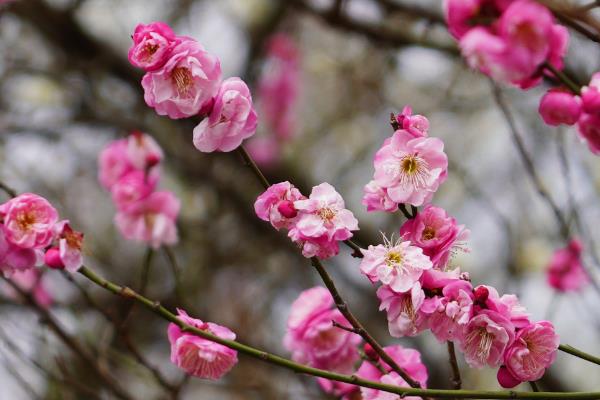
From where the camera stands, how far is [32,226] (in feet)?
4.24

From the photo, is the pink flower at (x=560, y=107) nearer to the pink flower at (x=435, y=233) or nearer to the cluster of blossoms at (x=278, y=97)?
the pink flower at (x=435, y=233)

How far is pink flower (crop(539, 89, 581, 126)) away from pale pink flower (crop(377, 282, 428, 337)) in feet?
1.06

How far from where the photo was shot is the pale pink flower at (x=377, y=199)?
1.22 meters

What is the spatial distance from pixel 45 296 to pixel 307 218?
1.82m

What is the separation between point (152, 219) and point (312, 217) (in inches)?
42.4

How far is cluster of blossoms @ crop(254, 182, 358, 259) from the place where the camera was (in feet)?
3.84

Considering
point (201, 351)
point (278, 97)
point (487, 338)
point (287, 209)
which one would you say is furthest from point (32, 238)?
point (278, 97)

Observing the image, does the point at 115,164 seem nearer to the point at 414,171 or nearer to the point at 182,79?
the point at 182,79

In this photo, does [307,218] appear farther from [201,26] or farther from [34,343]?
[201,26]

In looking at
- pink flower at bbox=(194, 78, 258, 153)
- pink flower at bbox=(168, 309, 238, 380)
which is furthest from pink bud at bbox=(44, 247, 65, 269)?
pink flower at bbox=(194, 78, 258, 153)

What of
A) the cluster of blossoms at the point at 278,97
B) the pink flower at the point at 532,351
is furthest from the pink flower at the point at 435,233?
the cluster of blossoms at the point at 278,97

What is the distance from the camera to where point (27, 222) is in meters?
1.30

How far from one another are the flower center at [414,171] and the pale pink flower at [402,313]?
6.7 inches

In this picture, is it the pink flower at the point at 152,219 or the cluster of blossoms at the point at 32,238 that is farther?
the pink flower at the point at 152,219
